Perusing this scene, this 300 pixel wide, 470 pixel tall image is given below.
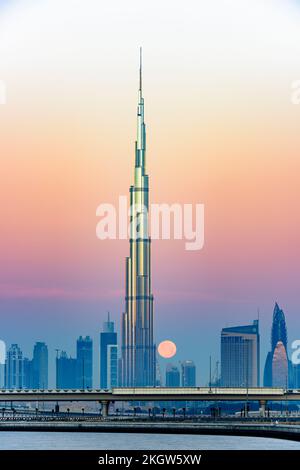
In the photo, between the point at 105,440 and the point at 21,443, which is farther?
the point at 105,440
